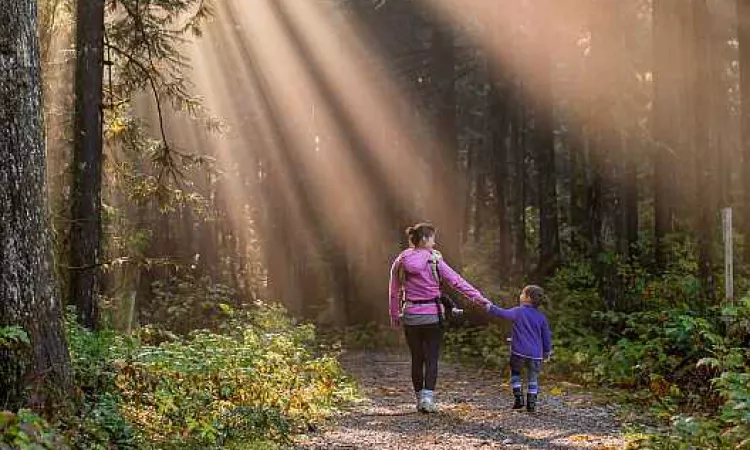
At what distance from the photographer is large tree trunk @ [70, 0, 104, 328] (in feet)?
38.5

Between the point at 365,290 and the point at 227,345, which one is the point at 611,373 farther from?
the point at 365,290

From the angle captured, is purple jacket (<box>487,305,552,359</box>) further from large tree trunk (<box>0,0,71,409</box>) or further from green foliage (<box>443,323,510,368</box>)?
green foliage (<box>443,323,510,368</box>)

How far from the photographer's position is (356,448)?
24.4ft

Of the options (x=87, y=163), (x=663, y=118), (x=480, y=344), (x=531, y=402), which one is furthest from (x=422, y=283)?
(x=663, y=118)

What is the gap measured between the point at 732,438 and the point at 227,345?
6.10 m

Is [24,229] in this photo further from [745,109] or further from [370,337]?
[370,337]

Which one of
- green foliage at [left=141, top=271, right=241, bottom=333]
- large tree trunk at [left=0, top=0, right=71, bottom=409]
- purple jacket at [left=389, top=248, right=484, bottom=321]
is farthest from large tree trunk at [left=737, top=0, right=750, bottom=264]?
large tree trunk at [left=0, top=0, right=71, bottom=409]

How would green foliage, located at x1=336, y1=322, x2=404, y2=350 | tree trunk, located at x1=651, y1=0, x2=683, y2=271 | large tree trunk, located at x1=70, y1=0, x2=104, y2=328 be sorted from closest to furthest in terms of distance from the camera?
large tree trunk, located at x1=70, y1=0, x2=104, y2=328, tree trunk, located at x1=651, y1=0, x2=683, y2=271, green foliage, located at x1=336, y1=322, x2=404, y2=350

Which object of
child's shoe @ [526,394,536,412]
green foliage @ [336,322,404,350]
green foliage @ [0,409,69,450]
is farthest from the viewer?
green foliage @ [336,322,404,350]

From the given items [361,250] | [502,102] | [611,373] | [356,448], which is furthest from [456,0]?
[356,448]

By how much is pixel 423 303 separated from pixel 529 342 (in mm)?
1330

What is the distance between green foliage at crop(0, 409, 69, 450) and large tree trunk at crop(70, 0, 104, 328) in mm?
7102

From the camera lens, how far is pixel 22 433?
4379 millimetres

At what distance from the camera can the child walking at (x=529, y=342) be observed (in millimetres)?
9547
